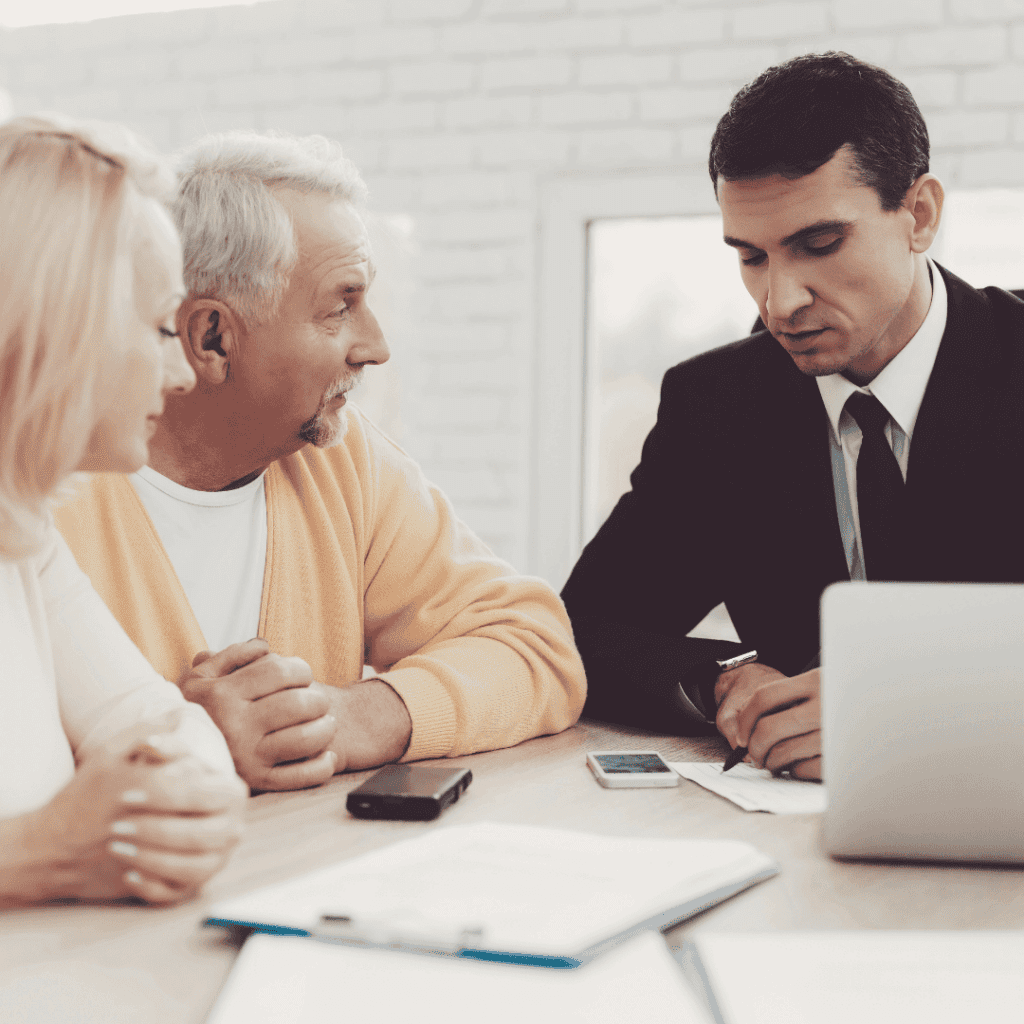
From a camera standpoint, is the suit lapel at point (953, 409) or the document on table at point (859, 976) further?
the suit lapel at point (953, 409)

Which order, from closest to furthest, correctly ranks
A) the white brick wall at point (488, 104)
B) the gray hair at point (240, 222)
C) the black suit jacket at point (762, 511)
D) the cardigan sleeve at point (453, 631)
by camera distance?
the cardigan sleeve at point (453, 631) → the gray hair at point (240, 222) → the black suit jacket at point (762, 511) → the white brick wall at point (488, 104)

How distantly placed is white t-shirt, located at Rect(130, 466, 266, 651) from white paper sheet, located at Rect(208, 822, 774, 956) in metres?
0.62

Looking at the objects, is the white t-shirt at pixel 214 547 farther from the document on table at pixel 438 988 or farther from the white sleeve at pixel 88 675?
the document on table at pixel 438 988

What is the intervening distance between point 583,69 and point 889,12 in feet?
2.30

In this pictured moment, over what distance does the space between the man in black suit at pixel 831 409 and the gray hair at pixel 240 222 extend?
0.59m

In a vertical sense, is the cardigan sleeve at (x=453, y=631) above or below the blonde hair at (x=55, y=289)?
below

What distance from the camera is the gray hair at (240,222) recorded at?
1.31 m

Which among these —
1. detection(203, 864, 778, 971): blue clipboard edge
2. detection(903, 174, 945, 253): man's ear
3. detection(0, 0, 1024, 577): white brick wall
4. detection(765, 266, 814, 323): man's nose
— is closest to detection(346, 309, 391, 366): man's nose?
detection(765, 266, 814, 323): man's nose

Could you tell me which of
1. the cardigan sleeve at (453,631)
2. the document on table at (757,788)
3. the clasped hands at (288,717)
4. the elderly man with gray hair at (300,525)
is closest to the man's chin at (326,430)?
the elderly man with gray hair at (300,525)

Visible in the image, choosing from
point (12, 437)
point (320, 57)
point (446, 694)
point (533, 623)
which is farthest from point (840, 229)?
point (320, 57)

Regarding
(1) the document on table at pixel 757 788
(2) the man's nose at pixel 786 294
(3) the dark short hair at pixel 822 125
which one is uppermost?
(3) the dark short hair at pixel 822 125

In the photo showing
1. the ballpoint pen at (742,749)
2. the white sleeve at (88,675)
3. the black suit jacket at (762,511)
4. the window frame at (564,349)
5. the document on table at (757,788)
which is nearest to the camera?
the white sleeve at (88,675)

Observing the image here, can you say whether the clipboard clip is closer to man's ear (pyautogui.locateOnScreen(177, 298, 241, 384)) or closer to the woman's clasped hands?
the woman's clasped hands

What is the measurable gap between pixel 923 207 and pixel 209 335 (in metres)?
0.98
